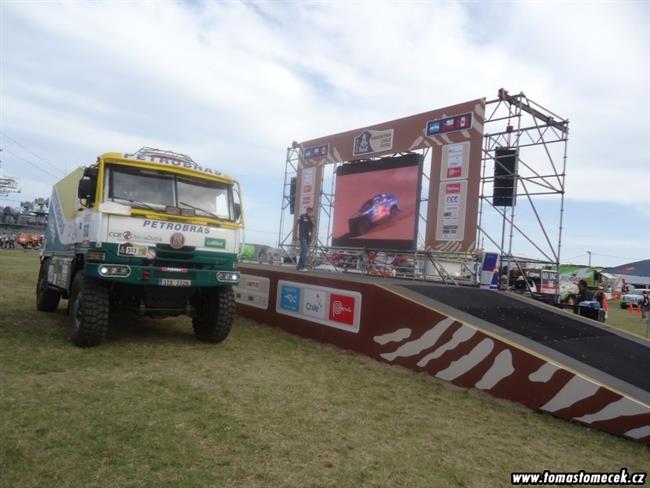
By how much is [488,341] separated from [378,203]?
8646 mm

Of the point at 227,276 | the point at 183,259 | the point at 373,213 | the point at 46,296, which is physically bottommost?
the point at 46,296

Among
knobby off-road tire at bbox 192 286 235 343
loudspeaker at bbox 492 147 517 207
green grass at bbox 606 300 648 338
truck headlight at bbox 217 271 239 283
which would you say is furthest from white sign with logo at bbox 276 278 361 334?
green grass at bbox 606 300 648 338

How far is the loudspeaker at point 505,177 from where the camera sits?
38.4 feet

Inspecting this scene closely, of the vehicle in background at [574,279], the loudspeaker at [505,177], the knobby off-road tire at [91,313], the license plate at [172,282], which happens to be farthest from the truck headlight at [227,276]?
the vehicle in background at [574,279]

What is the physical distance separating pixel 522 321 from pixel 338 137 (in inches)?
401

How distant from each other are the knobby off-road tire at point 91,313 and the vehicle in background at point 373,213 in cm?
883

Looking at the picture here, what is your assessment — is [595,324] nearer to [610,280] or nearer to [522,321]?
[522,321]

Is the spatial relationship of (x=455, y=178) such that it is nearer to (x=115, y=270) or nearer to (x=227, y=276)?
(x=227, y=276)

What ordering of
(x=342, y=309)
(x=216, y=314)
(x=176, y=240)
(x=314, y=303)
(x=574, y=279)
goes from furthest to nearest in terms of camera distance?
(x=574, y=279)
(x=314, y=303)
(x=342, y=309)
(x=216, y=314)
(x=176, y=240)

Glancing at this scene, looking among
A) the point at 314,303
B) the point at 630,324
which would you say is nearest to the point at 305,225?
the point at 314,303

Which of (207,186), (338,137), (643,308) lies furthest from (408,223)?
(643,308)

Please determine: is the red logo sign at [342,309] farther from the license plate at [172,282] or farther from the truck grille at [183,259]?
the license plate at [172,282]

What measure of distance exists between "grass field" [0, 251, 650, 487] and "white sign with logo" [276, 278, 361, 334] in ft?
3.92

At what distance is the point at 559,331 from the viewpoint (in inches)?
270
